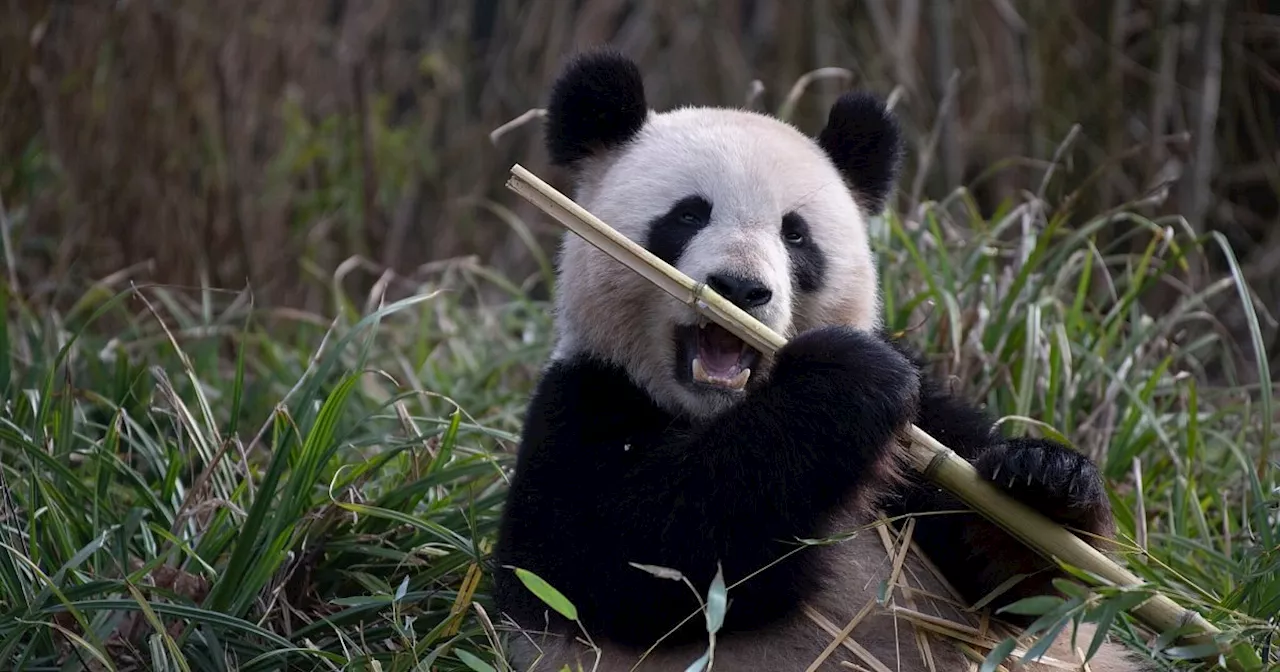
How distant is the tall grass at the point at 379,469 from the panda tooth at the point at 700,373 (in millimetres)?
723

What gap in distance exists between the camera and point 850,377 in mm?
3111


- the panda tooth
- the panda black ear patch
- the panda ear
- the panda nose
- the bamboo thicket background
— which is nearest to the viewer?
the panda nose

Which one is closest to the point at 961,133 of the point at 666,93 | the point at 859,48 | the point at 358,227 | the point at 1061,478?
the point at 859,48

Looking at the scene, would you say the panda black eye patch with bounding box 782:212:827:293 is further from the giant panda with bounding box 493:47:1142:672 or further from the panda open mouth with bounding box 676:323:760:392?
the panda open mouth with bounding box 676:323:760:392

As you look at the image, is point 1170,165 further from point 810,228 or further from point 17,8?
point 17,8

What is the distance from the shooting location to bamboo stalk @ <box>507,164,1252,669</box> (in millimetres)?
2971

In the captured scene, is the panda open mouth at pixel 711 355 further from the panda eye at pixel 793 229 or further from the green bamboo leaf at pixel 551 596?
the green bamboo leaf at pixel 551 596

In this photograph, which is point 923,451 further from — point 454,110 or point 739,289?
point 454,110

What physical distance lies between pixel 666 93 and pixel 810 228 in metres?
6.14

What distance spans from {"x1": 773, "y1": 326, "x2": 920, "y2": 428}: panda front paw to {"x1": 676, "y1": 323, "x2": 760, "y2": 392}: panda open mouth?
232 millimetres

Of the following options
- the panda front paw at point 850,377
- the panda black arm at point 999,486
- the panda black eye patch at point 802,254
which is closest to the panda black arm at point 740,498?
the panda front paw at point 850,377

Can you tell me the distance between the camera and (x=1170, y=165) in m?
7.46

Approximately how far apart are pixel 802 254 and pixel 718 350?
1.25 ft

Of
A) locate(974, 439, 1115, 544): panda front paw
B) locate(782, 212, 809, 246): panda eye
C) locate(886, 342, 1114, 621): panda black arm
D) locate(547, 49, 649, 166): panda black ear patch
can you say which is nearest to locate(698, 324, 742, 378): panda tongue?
locate(782, 212, 809, 246): panda eye
